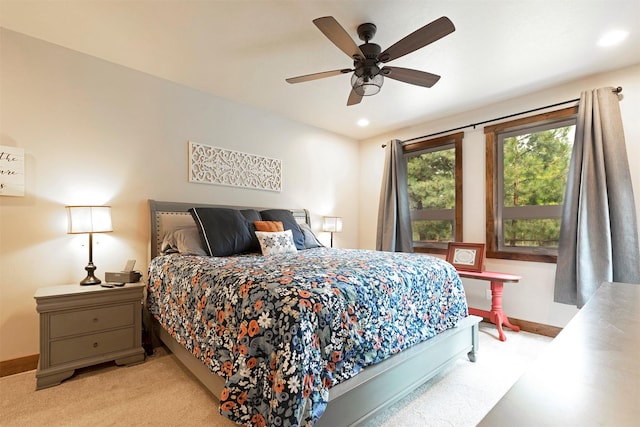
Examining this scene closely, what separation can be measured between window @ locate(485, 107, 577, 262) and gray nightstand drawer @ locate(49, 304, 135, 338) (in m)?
Result: 3.74

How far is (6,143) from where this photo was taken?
2.28 meters

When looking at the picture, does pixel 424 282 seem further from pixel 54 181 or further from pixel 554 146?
pixel 54 181

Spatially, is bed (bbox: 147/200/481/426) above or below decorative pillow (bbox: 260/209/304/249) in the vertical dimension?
below

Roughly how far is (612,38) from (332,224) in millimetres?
3302

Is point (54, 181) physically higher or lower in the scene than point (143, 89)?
lower

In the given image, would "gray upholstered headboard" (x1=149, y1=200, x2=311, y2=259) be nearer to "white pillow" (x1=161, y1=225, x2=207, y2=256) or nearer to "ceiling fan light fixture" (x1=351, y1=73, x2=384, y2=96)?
"white pillow" (x1=161, y1=225, x2=207, y2=256)

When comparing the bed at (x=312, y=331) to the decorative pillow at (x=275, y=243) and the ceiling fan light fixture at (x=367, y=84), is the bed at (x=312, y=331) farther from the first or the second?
the ceiling fan light fixture at (x=367, y=84)

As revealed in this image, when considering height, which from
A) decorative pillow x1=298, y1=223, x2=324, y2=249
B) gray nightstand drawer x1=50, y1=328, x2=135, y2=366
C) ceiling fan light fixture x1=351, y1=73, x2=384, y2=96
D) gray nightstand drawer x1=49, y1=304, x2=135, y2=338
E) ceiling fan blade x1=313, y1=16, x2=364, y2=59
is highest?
ceiling fan blade x1=313, y1=16, x2=364, y2=59

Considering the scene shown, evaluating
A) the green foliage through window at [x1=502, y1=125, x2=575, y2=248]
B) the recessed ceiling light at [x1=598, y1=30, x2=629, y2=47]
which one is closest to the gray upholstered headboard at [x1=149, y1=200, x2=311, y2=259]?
the green foliage through window at [x1=502, y1=125, x2=575, y2=248]

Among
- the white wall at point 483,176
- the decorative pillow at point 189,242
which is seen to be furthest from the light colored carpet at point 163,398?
the white wall at point 483,176

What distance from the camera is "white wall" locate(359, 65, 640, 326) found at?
2.74 meters

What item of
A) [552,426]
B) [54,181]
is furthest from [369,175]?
[552,426]

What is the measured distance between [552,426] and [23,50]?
11.8 feet

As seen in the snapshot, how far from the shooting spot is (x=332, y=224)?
4391 millimetres
